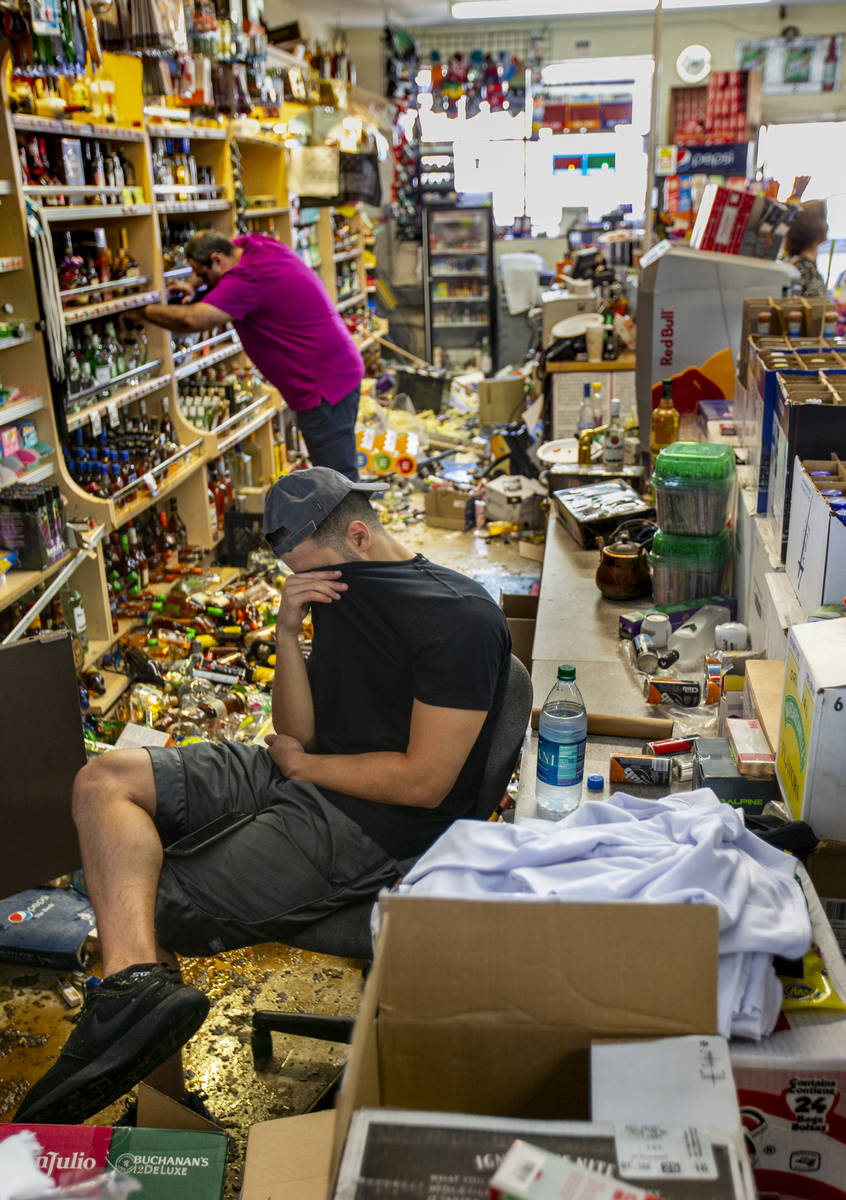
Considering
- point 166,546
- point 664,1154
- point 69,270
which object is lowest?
point 166,546

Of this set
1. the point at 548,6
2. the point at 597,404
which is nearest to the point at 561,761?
the point at 597,404

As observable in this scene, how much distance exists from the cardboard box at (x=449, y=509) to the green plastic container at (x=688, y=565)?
3.25m

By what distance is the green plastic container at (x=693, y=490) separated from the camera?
3348 mm

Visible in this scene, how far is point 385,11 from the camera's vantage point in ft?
34.1

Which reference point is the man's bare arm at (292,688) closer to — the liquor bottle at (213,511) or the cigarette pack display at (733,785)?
the cigarette pack display at (733,785)

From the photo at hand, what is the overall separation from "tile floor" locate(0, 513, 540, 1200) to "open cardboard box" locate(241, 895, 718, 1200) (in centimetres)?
117

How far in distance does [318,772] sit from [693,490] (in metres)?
1.74

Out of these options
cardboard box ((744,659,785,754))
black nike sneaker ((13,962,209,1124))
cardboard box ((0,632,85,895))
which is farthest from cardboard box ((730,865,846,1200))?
cardboard box ((0,632,85,895))

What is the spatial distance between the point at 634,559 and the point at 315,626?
1.47m

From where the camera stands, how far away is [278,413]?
7.46m

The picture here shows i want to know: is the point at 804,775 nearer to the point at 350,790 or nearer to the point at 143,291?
the point at 350,790

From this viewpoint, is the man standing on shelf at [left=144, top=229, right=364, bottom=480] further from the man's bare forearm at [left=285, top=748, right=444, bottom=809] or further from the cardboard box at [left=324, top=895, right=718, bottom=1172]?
the cardboard box at [left=324, top=895, right=718, bottom=1172]

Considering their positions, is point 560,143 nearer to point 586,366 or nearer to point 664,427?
point 586,366

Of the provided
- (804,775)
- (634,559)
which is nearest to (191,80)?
(634,559)
